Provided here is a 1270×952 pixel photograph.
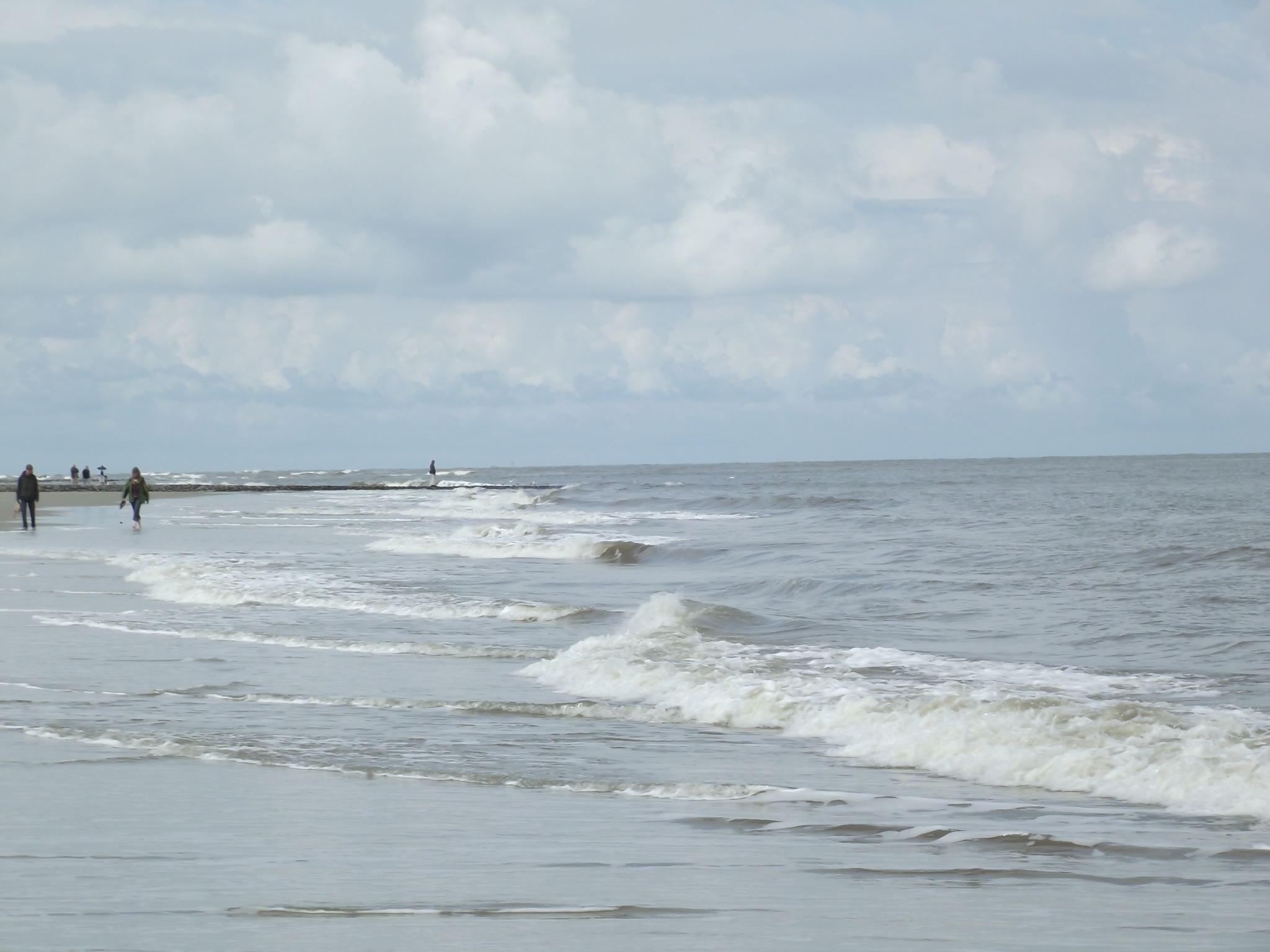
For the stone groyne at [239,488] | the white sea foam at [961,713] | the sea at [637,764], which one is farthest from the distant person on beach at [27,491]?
the stone groyne at [239,488]

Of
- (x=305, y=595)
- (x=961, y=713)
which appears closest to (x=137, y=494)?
(x=305, y=595)

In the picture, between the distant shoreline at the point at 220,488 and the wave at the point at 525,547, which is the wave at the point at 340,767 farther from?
the distant shoreline at the point at 220,488

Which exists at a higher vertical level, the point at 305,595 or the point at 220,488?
the point at 220,488

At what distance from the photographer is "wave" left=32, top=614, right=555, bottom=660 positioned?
14508mm

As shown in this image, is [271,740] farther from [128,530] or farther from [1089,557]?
[128,530]

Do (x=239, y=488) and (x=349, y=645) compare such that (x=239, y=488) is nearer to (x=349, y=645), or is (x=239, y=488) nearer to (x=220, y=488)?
(x=220, y=488)

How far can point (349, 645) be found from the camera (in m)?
15.0

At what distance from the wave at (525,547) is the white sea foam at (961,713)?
642 inches

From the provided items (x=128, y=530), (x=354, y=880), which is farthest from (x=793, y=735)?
(x=128, y=530)

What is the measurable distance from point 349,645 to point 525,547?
701 inches

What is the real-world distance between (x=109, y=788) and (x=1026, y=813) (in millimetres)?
5305

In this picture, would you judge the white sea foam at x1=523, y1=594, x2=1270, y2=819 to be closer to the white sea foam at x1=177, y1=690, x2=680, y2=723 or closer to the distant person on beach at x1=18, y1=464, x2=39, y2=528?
the white sea foam at x1=177, y1=690, x2=680, y2=723

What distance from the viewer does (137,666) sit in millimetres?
12938

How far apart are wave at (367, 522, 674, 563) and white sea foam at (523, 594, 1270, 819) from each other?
16314 mm
